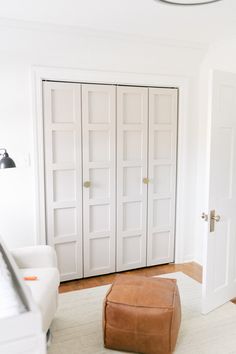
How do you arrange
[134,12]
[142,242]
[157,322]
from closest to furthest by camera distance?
1. [157,322]
2. [134,12]
3. [142,242]

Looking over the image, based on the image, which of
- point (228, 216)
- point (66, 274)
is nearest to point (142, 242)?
point (66, 274)

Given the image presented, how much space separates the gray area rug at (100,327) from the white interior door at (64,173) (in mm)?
470

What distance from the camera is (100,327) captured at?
258cm

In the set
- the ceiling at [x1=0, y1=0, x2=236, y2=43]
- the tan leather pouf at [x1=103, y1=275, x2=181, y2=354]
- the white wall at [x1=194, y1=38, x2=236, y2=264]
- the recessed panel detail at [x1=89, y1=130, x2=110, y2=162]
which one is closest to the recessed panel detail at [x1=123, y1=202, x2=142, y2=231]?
the recessed panel detail at [x1=89, y1=130, x2=110, y2=162]

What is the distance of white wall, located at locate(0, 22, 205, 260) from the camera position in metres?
2.94

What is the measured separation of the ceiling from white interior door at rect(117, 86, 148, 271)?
632mm

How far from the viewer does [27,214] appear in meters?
3.18

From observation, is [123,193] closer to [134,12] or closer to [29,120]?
[29,120]

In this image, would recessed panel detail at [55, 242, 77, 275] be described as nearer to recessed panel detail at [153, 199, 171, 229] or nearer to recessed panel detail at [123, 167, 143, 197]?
recessed panel detail at [123, 167, 143, 197]

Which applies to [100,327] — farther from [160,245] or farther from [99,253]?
[160,245]

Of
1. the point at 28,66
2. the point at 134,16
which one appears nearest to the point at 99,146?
the point at 28,66

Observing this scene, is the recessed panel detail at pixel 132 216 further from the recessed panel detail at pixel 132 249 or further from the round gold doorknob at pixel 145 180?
the round gold doorknob at pixel 145 180

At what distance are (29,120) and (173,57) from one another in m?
1.64

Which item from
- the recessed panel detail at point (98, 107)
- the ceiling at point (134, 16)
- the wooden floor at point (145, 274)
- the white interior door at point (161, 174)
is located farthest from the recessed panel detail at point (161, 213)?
the ceiling at point (134, 16)
